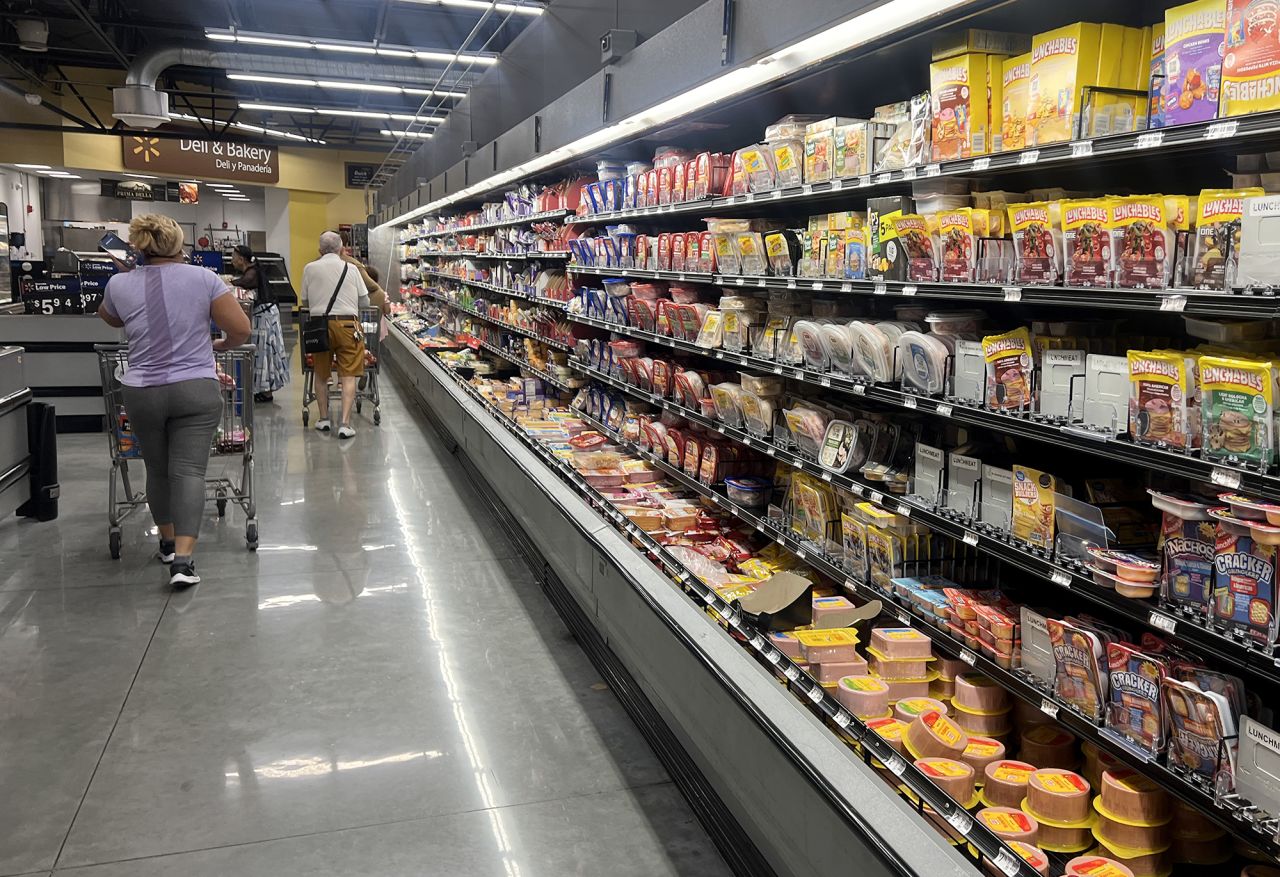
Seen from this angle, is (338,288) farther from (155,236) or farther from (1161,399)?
(1161,399)

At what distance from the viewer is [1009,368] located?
2410mm

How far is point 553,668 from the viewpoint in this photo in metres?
4.20

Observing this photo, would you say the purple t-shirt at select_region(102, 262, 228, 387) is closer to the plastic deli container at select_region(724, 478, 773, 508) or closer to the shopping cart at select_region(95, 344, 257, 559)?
the shopping cart at select_region(95, 344, 257, 559)

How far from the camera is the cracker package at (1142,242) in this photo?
6.34 ft

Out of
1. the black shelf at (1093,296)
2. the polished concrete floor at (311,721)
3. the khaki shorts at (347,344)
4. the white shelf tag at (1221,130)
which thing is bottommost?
the polished concrete floor at (311,721)

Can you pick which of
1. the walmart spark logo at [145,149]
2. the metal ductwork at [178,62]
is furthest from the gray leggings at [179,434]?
the walmart spark logo at [145,149]

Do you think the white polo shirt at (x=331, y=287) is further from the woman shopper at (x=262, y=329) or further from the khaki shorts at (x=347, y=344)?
the woman shopper at (x=262, y=329)

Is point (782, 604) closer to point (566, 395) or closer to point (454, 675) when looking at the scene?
point (454, 675)

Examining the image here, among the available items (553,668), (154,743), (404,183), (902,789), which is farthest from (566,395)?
(404,183)

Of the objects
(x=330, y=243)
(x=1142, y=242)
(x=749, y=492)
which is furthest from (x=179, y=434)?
(x=330, y=243)

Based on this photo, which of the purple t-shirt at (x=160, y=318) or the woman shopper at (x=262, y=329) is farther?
the woman shopper at (x=262, y=329)

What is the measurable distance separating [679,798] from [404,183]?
1324 centimetres

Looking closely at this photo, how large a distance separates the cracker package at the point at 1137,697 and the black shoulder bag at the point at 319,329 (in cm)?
840

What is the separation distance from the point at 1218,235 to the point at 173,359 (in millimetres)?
4491
